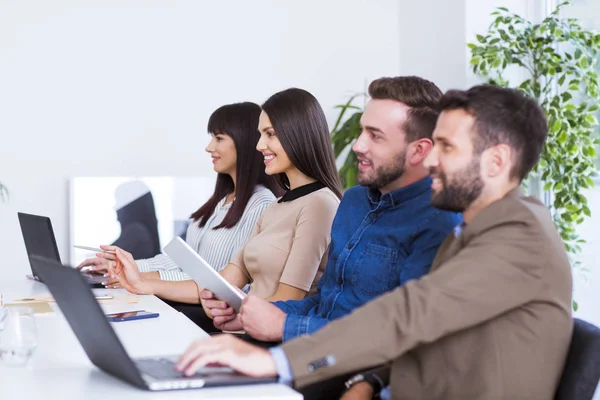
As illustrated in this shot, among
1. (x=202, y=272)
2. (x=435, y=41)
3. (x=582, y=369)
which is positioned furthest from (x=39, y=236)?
(x=435, y=41)

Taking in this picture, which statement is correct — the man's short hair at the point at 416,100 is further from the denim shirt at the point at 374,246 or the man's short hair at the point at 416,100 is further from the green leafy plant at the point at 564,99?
the green leafy plant at the point at 564,99

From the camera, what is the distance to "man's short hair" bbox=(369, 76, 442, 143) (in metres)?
2.18

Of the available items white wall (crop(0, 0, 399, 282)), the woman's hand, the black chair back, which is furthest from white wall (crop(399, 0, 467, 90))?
the black chair back

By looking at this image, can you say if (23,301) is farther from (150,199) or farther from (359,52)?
(359,52)

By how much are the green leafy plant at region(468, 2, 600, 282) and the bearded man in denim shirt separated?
1963mm

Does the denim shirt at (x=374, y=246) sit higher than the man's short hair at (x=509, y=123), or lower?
lower

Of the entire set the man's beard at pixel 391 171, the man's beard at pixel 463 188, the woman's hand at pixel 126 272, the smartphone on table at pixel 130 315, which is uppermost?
the man's beard at pixel 463 188

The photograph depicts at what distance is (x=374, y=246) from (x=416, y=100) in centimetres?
41

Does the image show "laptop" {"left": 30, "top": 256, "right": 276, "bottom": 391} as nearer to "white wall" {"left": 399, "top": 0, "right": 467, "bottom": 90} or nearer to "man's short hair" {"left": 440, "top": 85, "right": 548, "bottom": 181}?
"man's short hair" {"left": 440, "top": 85, "right": 548, "bottom": 181}

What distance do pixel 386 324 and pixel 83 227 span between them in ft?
11.4

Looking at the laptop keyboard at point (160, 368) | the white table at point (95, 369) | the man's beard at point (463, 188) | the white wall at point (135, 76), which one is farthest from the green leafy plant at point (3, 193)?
the man's beard at point (463, 188)

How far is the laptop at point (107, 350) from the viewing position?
52.3 inches

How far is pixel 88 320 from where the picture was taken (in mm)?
1409

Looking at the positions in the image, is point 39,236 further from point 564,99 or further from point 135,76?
point 564,99
